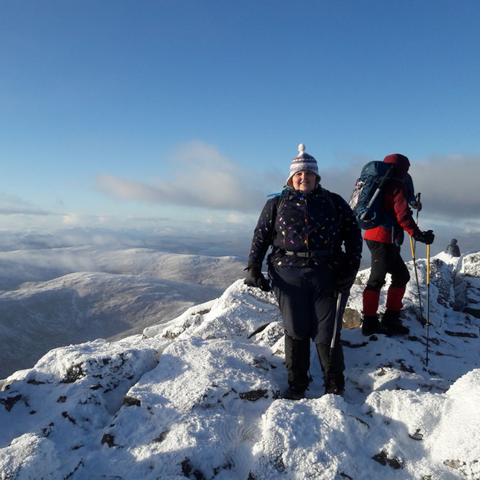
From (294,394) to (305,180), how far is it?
4.07 meters

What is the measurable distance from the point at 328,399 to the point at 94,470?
3591 mm

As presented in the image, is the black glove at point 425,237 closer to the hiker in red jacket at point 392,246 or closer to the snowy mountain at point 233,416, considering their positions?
the hiker in red jacket at point 392,246

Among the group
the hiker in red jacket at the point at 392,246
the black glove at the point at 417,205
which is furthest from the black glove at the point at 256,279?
the black glove at the point at 417,205

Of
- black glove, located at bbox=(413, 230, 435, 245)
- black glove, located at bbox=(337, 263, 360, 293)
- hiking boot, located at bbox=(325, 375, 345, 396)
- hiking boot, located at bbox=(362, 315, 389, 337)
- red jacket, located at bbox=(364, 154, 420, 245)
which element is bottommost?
hiking boot, located at bbox=(325, 375, 345, 396)

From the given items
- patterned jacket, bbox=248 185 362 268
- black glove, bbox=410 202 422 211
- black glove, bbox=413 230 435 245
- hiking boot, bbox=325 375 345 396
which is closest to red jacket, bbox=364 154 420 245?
black glove, bbox=413 230 435 245

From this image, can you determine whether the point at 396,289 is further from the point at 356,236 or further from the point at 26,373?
the point at 26,373

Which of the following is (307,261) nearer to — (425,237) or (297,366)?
(297,366)

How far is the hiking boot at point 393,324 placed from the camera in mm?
8855

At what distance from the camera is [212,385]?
19.5 ft

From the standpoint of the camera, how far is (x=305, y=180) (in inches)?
241

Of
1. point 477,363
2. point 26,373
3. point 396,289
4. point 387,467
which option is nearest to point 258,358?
point 387,467

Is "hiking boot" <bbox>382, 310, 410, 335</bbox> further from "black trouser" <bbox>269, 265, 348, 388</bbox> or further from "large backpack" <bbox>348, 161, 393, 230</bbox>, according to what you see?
"black trouser" <bbox>269, 265, 348, 388</bbox>

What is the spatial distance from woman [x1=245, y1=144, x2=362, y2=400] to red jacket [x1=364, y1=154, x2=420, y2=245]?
2.04 m

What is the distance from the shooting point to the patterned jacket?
19.4 ft
